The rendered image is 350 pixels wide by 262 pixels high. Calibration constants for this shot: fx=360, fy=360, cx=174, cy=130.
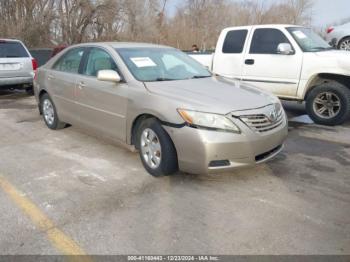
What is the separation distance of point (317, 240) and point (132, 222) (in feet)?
5.19

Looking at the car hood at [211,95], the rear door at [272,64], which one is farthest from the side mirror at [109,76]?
the rear door at [272,64]

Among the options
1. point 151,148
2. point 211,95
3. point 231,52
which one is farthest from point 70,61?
point 231,52

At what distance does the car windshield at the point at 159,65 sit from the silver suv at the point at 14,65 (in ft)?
17.9

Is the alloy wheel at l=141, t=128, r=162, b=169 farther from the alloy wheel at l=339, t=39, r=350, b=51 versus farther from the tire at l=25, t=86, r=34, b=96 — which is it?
the alloy wheel at l=339, t=39, r=350, b=51

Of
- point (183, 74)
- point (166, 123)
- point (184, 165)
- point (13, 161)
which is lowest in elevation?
point (13, 161)

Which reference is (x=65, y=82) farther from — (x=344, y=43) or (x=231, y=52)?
(x=344, y=43)

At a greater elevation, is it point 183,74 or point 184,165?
point 183,74

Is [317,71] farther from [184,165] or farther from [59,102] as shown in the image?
[59,102]

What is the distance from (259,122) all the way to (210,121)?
1.92 feet

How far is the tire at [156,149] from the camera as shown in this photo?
3.89m

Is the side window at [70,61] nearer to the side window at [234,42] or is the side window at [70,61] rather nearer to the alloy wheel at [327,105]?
the side window at [234,42]

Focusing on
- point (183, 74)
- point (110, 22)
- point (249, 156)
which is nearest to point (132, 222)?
point (249, 156)

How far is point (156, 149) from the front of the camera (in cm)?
407

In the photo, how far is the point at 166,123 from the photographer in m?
3.86
